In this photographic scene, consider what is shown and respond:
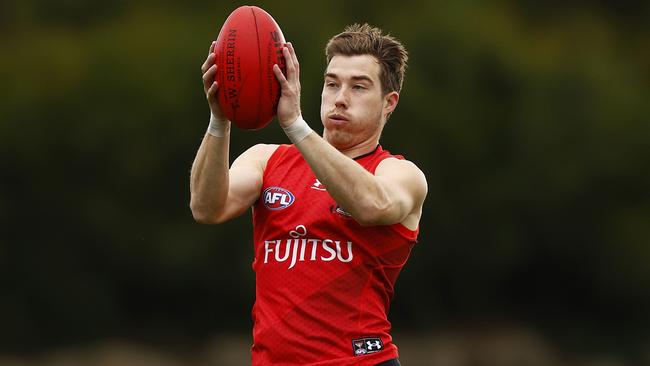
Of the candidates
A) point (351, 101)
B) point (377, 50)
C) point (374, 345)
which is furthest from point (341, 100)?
point (374, 345)

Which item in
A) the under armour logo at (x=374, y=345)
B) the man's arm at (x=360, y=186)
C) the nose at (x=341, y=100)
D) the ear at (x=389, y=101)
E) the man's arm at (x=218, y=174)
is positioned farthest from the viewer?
the ear at (x=389, y=101)

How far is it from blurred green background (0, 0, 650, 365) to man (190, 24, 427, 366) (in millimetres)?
9654

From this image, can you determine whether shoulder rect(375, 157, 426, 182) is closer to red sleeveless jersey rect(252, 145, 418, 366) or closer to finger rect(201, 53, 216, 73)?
red sleeveless jersey rect(252, 145, 418, 366)

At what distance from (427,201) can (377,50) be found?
10073 millimetres

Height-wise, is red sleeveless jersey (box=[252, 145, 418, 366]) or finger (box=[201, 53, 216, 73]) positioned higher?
finger (box=[201, 53, 216, 73])

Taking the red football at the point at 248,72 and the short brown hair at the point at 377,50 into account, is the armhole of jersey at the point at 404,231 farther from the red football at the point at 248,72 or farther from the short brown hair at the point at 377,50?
the red football at the point at 248,72

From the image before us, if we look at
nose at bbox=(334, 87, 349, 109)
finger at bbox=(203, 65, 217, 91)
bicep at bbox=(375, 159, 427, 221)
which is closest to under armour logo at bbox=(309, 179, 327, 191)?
Answer: bicep at bbox=(375, 159, 427, 221)

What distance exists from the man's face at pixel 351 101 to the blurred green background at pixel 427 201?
31.4 feet

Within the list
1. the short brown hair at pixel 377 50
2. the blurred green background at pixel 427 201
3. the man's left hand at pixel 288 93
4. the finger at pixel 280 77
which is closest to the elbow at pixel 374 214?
the man's left hand at pixel 288 93

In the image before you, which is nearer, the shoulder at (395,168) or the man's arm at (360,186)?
the man's arm at (360,186)

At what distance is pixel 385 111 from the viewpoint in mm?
4996

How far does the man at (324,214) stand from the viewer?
14.1ft

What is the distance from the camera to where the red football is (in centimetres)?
427
